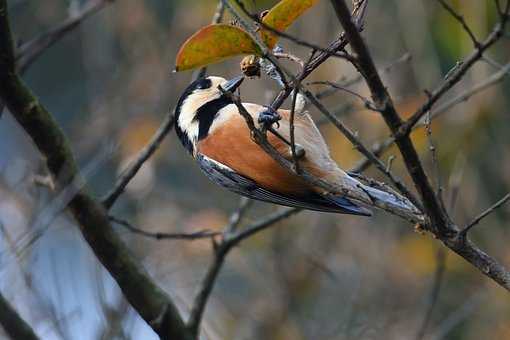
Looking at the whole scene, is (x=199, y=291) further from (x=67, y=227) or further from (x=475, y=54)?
(x=475, y=54)

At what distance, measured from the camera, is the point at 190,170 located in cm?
738

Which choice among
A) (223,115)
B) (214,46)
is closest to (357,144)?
(214,46)

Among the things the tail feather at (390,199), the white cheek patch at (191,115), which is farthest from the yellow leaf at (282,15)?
the white cheek patch at (191,115)

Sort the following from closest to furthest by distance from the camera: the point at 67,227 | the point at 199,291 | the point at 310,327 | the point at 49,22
Answer: the point at 199,291 < the point at 67,227 < the point at 310,327 < the point at 49,22

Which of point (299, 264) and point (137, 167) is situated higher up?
point (137, 167)

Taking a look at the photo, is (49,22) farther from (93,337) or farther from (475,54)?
(475,54)

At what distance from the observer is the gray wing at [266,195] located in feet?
9.77

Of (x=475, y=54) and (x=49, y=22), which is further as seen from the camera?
(x=49, y=22)

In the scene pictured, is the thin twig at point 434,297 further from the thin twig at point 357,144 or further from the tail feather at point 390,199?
the thin twig at point 357,144

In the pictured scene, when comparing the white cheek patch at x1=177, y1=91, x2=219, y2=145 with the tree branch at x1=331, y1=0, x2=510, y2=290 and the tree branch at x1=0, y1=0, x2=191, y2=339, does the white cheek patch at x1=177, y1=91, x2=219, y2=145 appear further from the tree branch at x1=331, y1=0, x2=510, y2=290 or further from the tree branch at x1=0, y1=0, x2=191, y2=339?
the tree branch at x1=331, y1=0, x2=510, y2=290

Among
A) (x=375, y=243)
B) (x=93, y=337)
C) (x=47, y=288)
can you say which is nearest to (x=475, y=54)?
(x=93, y=337)

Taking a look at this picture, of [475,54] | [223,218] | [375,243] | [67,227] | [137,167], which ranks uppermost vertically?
[475,54]

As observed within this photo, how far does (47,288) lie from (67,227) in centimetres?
90

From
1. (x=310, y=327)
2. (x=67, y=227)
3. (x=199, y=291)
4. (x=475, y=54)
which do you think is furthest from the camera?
(x=310, y=327)
